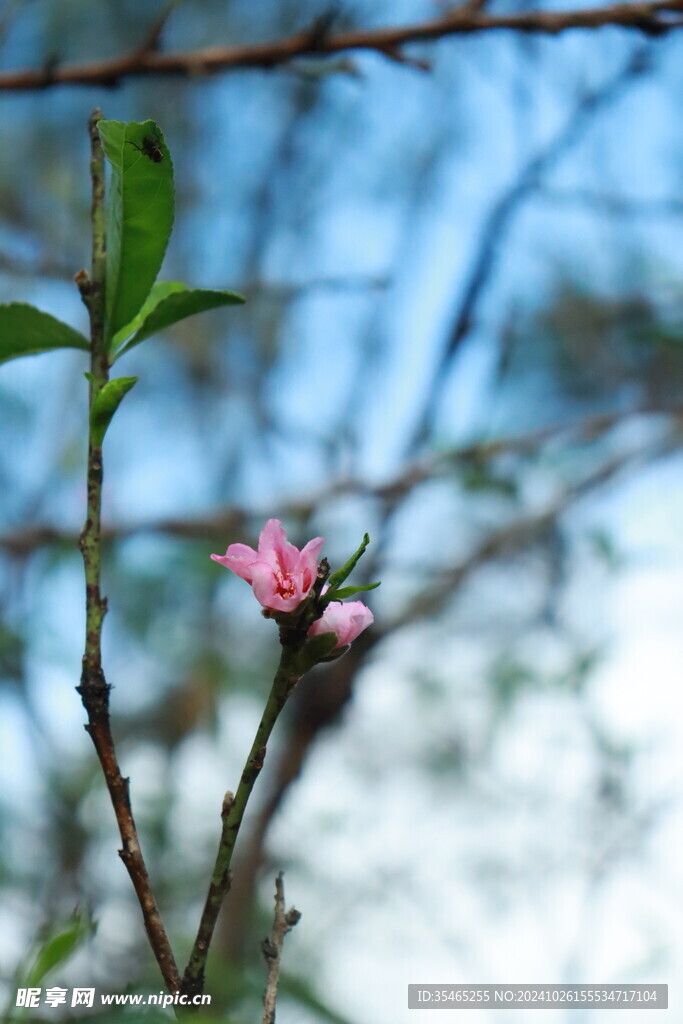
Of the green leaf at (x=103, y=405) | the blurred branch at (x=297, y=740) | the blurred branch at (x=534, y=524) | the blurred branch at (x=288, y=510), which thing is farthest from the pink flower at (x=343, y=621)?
the blurred branch at (x=534, y=524)

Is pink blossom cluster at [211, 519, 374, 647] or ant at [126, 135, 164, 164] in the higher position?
ant at [126, 135, 164, 164]

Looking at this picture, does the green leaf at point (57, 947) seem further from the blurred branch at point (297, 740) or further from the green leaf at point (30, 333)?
the blurred branch at point (297, 740)

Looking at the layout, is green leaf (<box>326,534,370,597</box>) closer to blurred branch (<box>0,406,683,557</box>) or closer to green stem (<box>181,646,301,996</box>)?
green stem (<box>181,646,301,996</box>)

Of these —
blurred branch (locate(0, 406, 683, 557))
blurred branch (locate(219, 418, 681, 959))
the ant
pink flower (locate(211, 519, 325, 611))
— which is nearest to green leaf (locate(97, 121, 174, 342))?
the ant

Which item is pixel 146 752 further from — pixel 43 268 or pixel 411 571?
pixel 43 268

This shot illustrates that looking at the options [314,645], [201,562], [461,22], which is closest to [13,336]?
[314,645]

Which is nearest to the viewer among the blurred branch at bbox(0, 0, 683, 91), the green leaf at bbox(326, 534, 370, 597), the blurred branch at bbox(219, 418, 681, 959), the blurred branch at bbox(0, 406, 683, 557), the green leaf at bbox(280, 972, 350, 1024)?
the green leaf at bbox(326, 534, 370, 597)

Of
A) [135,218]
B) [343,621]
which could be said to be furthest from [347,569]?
[135,218]

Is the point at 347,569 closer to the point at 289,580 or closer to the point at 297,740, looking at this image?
the point at 289,580
